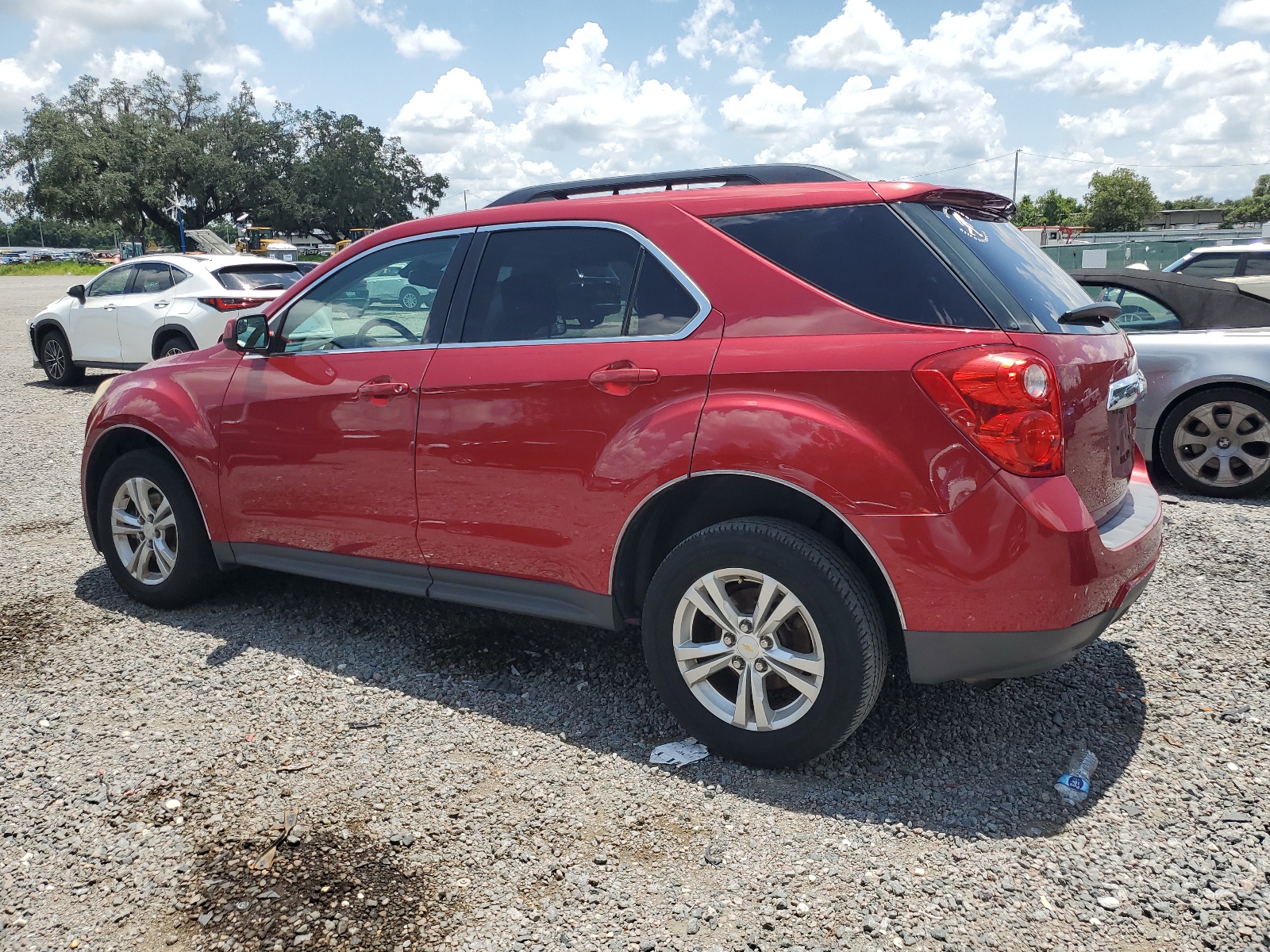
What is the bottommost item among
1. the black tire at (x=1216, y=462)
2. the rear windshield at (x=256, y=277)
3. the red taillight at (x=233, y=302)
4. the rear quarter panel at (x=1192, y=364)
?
the black tire at (x=1216, y=462)

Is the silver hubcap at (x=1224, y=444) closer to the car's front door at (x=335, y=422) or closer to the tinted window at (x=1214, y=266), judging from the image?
the car's front door at (x=335, y=422)

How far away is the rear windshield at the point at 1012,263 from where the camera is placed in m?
3.02

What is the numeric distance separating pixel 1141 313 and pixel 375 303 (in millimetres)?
5589

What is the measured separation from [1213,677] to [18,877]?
4160 millimetres

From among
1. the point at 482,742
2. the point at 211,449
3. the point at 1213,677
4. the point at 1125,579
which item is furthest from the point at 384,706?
the point at 1213,677

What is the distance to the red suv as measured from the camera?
9.17 feet

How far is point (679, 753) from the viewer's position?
3.37 meters

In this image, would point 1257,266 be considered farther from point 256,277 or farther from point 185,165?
point 185,165

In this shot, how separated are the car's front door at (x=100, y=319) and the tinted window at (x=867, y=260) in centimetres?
1235

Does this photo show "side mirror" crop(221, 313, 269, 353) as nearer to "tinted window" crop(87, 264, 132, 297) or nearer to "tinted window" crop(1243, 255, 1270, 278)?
"tinted window" crop(87, 264, 132, 297)

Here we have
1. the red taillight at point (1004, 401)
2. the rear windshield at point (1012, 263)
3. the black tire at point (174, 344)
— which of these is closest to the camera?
the red taillight at point (1004, 401)

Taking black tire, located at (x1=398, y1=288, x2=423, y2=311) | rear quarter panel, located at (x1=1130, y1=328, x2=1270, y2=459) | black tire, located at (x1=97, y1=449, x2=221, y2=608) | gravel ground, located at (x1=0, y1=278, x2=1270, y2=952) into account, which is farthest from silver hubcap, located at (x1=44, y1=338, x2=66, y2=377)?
rear quarter panel, located at (x1=1130, y1=328, x2=1270, y2=459)

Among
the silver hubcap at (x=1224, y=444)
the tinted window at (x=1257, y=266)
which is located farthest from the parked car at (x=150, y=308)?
the tinted window at (x=1257, y=266)

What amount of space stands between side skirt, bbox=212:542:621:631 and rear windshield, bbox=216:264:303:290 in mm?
8881
